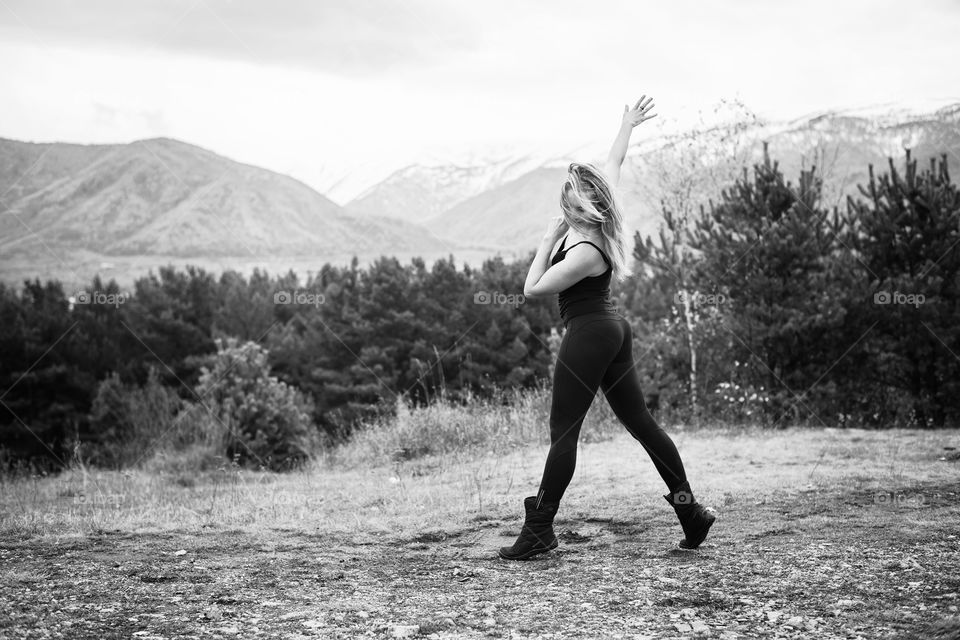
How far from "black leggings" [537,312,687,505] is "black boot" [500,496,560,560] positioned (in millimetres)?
63

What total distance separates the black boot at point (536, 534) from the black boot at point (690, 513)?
25.1 inches

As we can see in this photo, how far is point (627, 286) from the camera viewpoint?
83.1ft

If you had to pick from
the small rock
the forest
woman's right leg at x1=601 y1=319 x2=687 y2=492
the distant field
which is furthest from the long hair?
the forest

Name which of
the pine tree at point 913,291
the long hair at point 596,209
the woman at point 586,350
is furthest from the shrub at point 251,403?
the long hair at point 596,209

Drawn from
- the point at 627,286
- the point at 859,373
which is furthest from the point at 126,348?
the point at 859,373

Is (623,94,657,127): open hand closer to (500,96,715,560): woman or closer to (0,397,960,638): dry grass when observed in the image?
(500,96,715,560): woman

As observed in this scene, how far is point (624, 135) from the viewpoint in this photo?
15.0ft

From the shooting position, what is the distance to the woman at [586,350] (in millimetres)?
3959

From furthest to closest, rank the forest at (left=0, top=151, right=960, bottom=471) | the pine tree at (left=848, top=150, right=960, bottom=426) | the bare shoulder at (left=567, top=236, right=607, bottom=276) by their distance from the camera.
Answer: the forest at (left=0, top=151, right=960, bottom=471) → the pine tree at (left=848, top=150, right=960, bottom=426) → the bare shoulder at (left=567, top=236, right=607, bottom=276)

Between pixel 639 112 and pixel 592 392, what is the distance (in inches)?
74.7

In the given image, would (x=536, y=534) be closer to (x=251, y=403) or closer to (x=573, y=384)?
(x=573, y=384)

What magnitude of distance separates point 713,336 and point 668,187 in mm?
4000

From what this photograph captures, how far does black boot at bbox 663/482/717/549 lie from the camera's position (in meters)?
4.06

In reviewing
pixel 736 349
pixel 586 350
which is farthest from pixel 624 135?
pixel 736 349
